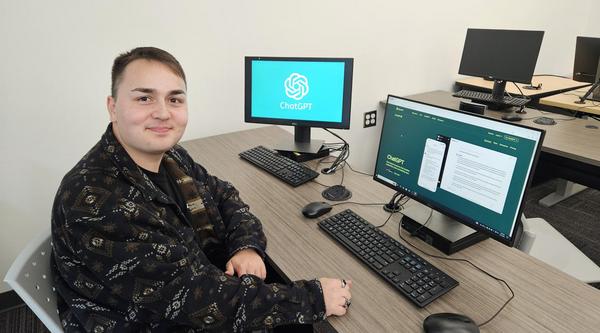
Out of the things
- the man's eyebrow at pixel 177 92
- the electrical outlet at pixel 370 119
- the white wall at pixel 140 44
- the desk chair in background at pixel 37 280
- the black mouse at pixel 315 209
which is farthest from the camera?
the electrical outlet at pixel 370 119

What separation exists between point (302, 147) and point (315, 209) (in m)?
0.62

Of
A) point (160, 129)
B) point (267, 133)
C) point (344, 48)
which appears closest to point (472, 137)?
point (160, 129)

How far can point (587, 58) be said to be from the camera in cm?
266

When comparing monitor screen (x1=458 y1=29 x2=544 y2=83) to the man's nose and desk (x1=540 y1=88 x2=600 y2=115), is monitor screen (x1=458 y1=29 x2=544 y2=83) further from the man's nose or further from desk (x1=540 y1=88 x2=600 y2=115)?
the man's nose

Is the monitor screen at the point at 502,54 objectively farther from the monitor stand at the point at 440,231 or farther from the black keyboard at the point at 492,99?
the monitor stand at the point at 440,231

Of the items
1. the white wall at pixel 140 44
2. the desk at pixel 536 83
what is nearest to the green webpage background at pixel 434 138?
the white wall at pixel 140 44

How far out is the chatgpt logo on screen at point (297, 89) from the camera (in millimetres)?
1841

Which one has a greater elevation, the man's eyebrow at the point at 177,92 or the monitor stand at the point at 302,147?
the man's eyebrow at the point at 177,92

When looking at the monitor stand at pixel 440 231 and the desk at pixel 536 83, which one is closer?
Result: the monitor stand at pixel 440 231

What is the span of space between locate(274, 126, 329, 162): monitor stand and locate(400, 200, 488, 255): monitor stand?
2.26 feet

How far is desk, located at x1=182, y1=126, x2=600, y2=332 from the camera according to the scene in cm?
87

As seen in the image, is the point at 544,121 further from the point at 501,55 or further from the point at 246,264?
the point at 246,264

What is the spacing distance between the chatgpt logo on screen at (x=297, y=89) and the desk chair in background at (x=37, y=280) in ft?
3.90

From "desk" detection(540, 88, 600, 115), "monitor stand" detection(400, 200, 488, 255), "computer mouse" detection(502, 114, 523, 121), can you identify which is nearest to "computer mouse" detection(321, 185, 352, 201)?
"monitor stand" detection(400, 200, 488, 255)
